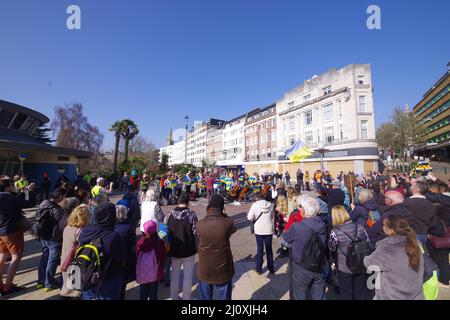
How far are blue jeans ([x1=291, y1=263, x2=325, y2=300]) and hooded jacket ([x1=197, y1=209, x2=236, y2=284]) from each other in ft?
3.22

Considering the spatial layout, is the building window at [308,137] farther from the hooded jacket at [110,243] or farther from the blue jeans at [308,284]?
the hooded jacket at [110,243]

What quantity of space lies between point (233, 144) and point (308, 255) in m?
54.9

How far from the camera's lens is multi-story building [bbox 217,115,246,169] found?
52088mm

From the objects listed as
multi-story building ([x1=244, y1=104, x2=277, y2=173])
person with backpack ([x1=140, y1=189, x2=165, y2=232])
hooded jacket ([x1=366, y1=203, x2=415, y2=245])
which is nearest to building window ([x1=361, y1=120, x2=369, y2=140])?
multi-story building ([x1=244, y1=104, x2=277, y2=173])

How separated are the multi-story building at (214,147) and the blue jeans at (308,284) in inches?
2391

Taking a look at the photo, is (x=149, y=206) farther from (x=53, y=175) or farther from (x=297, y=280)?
(x=53, y=175)

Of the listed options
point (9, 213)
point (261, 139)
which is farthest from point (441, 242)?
point (261, 139)

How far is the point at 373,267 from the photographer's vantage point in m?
2.51

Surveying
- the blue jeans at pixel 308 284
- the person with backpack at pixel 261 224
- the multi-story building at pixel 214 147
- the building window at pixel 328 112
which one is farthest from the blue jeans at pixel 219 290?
the multi-story building at pixel 214 147

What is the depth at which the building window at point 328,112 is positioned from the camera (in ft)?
99.5

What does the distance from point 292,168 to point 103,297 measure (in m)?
36.2
